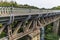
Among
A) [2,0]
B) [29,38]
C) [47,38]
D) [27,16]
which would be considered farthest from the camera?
[2,0]

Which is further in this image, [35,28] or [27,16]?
[35,28]

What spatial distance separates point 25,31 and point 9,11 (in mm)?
4065

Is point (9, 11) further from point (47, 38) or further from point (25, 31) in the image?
point (47, 38)

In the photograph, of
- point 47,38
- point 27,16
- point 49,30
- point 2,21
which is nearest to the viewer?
point 2,21

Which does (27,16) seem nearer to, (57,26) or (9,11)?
(9,11)

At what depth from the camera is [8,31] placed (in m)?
14.0

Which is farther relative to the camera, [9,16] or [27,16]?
[27,16]

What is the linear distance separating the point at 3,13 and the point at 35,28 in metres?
9.13

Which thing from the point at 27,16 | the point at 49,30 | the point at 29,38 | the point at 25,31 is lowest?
the point at 49,30

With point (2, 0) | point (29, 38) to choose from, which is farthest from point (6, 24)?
point (2, 0)

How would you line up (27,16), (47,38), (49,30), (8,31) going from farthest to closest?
(49,30) < (47,38) < (27,16) < (8,31)

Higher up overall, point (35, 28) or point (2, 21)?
point (2, 21)

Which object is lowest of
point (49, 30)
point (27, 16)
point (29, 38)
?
point (49, 30)

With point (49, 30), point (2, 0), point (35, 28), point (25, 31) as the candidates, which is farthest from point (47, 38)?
point (2, 0)
